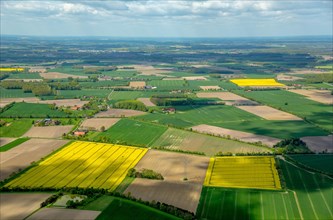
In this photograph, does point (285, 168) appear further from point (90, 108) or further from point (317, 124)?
point (90, 108)

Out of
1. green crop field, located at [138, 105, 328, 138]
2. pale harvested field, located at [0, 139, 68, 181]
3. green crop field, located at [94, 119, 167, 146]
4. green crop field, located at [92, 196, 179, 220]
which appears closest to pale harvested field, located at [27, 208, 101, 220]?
green crop field, located at [92, 196, 179, 220]

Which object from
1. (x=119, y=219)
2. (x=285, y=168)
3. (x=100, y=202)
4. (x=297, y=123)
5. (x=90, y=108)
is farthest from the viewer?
(x=90, y=108)

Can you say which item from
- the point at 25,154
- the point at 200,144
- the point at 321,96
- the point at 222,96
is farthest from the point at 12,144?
the point at 321,96

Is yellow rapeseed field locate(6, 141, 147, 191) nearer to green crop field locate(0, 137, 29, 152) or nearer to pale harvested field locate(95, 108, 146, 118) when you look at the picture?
green crop field locate(0, 137, 29, 152)

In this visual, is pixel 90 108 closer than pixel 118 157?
No

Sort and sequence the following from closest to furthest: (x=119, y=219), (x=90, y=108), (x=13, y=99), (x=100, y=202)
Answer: (x=119, y=219) < (x=100, y=202) < (x=90, y=108) < (x=13, y=99)

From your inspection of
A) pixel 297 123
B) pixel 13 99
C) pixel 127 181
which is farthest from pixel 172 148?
pixel 13 99
